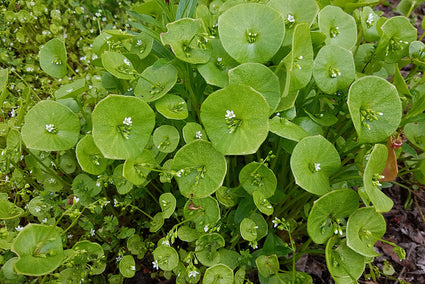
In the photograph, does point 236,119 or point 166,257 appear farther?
point 166,257

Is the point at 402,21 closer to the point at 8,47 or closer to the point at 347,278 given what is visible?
the point at 347,278

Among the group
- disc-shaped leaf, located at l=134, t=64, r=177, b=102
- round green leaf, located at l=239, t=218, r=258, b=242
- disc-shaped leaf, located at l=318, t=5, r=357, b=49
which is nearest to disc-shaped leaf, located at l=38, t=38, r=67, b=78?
disc-shaped leaf, located at l=134, t=64, r=177, b=102

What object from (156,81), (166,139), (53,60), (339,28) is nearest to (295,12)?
(339,28)

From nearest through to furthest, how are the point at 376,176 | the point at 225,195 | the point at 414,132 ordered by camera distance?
the point at 376,176 < the point at 225,195 < the point at 414,132

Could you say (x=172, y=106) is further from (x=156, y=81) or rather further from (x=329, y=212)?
(x=329, y=212)

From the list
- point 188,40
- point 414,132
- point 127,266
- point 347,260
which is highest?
point 188,40

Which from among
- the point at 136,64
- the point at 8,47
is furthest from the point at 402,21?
Answer: the point at 8,47

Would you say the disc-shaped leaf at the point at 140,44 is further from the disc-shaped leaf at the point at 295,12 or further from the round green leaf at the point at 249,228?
the round green leaf at the point at 249,228
